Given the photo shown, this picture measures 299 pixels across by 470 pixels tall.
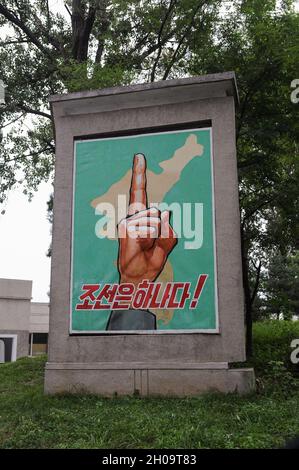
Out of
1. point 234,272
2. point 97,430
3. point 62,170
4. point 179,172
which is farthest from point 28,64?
point 97,430

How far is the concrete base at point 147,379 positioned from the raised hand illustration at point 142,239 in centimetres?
138

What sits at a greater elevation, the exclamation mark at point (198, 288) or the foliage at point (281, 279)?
the foliage at point (281, 279)

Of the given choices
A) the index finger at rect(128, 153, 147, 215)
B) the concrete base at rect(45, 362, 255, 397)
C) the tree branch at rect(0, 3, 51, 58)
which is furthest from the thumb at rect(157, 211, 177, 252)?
the tree branch at rect(0, 3, 51, 58)

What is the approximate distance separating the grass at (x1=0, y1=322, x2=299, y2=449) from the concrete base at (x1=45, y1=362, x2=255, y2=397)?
0.58 ft

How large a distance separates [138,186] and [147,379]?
3.12m

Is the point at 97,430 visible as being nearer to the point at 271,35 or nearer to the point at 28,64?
the point at 271,35

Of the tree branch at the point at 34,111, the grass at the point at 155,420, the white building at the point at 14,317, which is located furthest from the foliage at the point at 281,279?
the grass at the point at 155,420

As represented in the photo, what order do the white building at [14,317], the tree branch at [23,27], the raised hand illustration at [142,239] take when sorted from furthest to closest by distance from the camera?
the white building at [14,317], the tree branch at [23,27], the raised hand illustration at [142,239]

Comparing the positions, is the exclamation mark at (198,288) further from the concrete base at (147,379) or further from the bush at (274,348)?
the bush at (274,348)

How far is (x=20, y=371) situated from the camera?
36.6 ft

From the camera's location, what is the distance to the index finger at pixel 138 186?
860cm

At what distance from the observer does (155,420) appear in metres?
6.32

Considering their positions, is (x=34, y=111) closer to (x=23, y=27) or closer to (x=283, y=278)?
(x=23, y=27)

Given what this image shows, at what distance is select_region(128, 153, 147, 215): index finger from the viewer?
860cm
